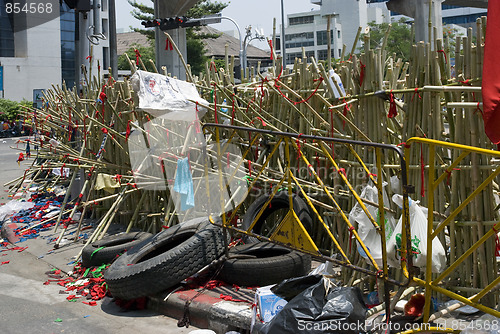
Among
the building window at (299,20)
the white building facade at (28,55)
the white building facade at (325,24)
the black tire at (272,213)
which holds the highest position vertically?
the building window at (299,20)

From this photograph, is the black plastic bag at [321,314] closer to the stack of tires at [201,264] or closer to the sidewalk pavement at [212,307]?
the sidewalk pavement at [212,307]

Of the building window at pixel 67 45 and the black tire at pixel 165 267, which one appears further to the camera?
the building window at pixel 67 45

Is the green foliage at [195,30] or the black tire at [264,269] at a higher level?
the green foliage at [195,30]

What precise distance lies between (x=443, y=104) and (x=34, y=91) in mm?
49004

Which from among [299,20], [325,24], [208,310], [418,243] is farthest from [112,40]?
[299,20]

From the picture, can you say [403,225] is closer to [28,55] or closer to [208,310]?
[208,310]

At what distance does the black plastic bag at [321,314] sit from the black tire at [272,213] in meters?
2.17

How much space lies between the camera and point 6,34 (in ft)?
163

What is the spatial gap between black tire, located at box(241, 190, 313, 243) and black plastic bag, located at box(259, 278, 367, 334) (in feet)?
7.11

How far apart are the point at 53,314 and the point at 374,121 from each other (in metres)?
3.99

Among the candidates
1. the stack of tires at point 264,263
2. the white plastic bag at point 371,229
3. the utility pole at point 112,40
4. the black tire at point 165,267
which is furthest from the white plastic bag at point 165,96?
the utility pole at point 112,40

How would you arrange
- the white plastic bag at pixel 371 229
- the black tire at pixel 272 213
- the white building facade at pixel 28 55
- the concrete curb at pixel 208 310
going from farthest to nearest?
1. the white building facade at pixel 28 55
2. the black tire at pixel 272 213
3. the concrete curb at pixel 208 310
4. the white plastic bag at pixel 371 229

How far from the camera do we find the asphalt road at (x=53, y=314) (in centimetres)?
557

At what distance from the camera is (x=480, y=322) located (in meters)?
4.08
